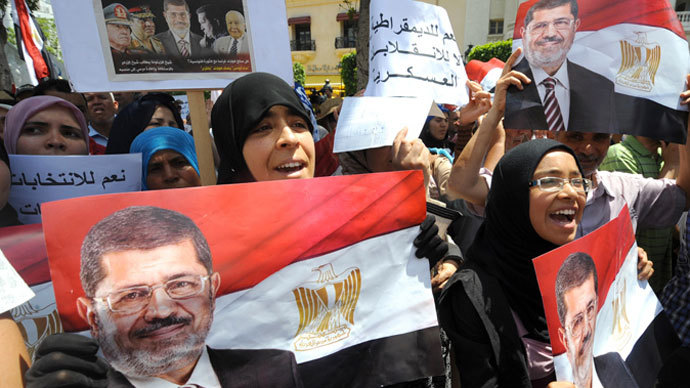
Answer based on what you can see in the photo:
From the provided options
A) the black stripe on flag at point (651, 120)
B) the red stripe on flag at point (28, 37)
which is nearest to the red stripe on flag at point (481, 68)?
the black stripe on flag at point (651, 120)

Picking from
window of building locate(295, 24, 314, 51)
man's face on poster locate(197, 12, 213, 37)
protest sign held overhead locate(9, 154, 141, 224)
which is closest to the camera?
protest sign held overhead locate(9, 154, 141, 224)

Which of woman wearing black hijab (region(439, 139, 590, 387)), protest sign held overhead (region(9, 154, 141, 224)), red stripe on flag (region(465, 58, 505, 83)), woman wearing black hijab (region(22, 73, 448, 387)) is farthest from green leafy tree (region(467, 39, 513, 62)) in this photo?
protest sign held overhead (region(9, 154, 141, 224))

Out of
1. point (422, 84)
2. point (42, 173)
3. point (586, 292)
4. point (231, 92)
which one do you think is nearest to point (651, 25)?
point (422, 84)

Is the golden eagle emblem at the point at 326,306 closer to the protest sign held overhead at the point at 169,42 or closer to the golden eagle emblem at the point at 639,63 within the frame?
the protest sign held overhead at the point at 169,42

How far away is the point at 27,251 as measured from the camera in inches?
45.9

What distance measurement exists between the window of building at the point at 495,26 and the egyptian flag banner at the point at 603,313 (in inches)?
1305

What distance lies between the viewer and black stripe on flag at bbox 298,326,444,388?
126cm

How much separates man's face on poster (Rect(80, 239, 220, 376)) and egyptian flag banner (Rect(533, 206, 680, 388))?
3.35 ft

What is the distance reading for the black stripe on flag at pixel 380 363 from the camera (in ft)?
4.15

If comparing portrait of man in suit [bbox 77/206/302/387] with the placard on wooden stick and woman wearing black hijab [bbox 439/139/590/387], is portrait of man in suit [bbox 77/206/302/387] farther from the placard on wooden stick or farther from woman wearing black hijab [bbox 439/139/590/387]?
woman wearing black hijab [bbox 439/139/590/387]

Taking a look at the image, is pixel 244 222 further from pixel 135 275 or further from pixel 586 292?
pixel 586 292

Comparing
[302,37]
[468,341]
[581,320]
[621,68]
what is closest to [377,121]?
[468,341]

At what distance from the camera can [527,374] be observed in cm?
144

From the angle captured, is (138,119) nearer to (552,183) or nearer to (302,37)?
(552,183)
